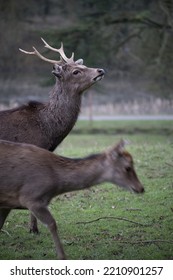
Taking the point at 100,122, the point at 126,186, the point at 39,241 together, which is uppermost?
the point at 126,186

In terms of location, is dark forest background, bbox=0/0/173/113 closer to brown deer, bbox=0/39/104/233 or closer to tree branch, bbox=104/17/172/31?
tree branch, bbox=104/17/172/31

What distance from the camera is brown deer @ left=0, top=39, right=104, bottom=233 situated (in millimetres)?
8664

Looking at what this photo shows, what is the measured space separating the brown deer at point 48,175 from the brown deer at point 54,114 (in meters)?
1.36

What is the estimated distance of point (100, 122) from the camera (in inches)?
1124

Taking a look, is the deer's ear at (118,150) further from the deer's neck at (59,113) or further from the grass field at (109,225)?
the deer's neck at (59,113)

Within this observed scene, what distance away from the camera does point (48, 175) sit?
7102 mm

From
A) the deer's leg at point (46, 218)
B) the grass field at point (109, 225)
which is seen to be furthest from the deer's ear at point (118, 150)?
the grass field at point (109, 225)

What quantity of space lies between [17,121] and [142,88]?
23.1 m

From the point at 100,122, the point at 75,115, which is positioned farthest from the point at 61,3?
the point at 75,115

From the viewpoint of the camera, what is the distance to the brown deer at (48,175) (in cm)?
700

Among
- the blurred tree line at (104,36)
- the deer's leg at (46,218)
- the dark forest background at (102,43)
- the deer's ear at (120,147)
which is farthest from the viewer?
the dark forest background at (102,43)

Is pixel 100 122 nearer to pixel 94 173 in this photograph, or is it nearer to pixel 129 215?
pixel 129 215

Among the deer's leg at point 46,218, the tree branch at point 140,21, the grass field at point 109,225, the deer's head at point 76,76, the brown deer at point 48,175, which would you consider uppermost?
the deer's head at point 76,76

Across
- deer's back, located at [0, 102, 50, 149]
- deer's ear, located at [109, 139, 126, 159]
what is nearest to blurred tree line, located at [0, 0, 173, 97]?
deer's back, located at [0, 102, 50, 149]
